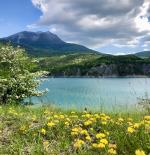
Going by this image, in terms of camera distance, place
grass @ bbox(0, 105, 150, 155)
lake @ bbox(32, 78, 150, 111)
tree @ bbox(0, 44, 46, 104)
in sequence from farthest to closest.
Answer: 1. tree @ bbox(0, 44, 46, 104)
2. lake @ bbox(32, 78, 150, 111)
3. grass @ bbox(0, 105, 150, 155)

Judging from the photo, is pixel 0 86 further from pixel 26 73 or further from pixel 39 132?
pixel 39 132

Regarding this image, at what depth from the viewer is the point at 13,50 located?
26.2 meters

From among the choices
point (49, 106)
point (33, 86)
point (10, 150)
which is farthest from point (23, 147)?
point (33, 86)

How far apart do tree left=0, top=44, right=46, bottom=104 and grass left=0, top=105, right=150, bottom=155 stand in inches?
517

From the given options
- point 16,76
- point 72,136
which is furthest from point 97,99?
point 72,136

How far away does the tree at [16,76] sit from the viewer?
71.9ft

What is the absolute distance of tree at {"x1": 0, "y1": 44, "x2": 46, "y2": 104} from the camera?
21.9 metres

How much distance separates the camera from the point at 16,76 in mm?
23156

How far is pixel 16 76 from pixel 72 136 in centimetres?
1666

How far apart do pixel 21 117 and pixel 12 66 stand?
16.3m

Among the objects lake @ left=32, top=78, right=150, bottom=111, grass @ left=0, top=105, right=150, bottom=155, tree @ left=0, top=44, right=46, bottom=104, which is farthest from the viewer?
tree @ left=0, top=44, right=46, bottom=104

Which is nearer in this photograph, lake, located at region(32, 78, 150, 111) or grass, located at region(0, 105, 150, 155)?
grass, located at region(0, 105, 150, 155)

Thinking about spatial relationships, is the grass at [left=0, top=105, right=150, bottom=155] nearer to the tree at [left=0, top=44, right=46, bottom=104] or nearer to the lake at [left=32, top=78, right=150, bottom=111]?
the lake at [left=32, top=78, right=150, bottom=111]

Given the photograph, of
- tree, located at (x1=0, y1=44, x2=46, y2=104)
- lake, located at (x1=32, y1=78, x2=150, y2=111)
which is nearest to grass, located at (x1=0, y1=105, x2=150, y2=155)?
lake, located at (x1=32, y1=78, x2=150, y2=111)
